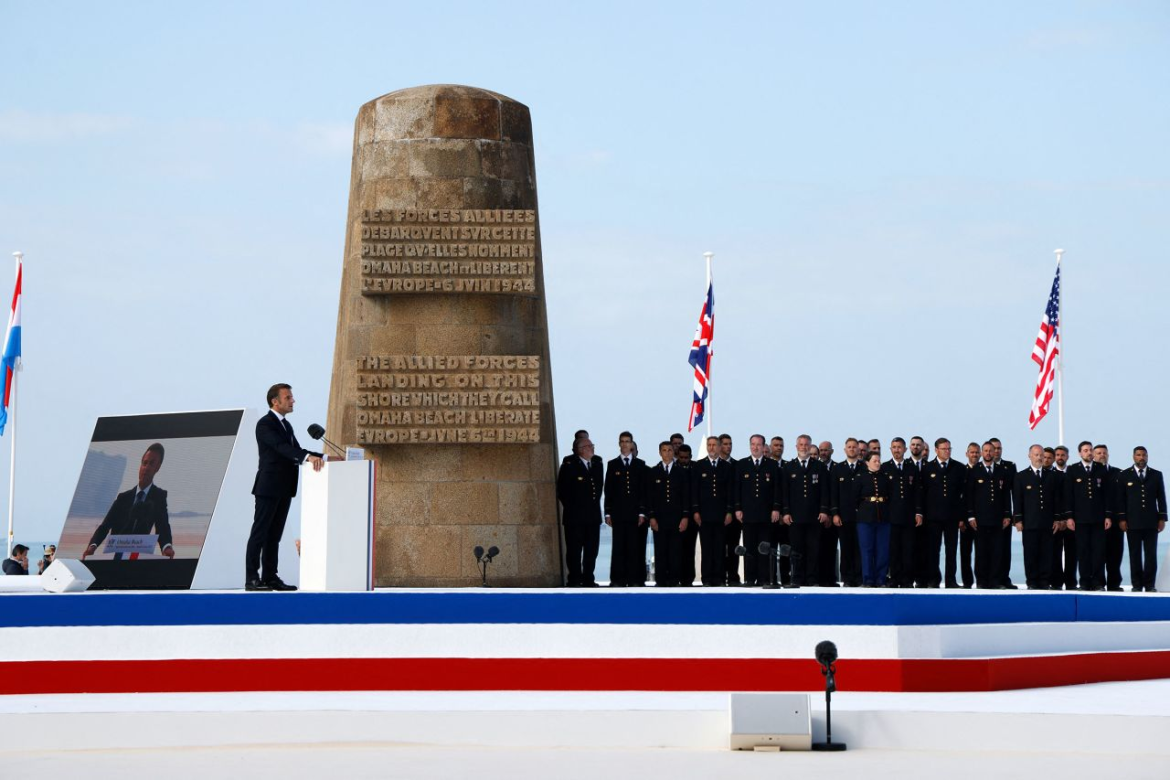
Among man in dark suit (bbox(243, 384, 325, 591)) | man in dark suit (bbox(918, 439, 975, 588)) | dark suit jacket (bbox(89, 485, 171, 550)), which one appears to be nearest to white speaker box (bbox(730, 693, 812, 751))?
man in dark suit (bbox(243, 384, 325, 591))

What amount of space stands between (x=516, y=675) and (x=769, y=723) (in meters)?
2.75

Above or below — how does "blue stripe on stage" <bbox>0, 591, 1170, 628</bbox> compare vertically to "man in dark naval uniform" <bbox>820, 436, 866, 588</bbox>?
below

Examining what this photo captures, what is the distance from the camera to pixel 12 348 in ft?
70.8

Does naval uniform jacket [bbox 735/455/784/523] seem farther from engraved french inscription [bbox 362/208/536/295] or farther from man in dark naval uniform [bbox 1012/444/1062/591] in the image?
engraved french inscription [bbox 362/208/536/295]

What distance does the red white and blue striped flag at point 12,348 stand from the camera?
21.6 meters

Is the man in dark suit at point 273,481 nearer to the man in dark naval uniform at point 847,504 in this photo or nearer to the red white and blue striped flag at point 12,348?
the man in dark naval uniform at point 847,504

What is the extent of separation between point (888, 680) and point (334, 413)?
5.91m

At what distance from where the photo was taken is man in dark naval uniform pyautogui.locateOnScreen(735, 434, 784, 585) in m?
15.9

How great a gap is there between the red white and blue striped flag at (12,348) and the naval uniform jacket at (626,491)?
930cm

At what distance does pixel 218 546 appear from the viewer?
1363cm

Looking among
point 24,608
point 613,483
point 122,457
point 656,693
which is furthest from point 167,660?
point 613,483

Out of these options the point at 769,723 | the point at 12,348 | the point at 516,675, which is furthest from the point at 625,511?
the point at 12,348

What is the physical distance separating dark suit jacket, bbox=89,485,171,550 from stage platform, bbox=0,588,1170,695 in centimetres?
140

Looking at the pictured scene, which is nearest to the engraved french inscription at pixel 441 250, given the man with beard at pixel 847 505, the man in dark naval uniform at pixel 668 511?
the man in dark naval uniform at pixel 668 511
